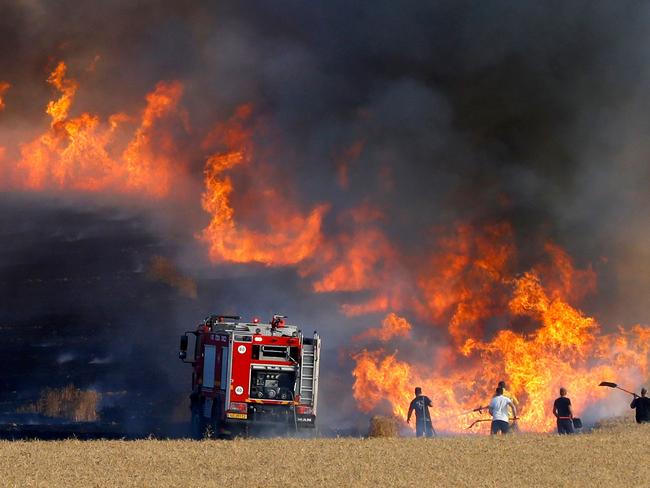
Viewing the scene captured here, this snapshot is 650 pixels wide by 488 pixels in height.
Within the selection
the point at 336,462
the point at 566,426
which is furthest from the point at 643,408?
the point at 336,462

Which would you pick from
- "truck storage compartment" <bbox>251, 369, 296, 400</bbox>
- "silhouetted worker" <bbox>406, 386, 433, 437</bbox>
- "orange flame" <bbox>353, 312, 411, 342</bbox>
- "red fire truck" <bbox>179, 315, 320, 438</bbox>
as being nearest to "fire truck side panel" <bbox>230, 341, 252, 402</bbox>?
"red fire truck" <bbox>179, 315, 320, 438</bbox>

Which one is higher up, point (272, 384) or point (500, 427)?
point (272, 384)

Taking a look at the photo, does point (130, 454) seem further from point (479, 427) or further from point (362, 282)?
point (362, 282)

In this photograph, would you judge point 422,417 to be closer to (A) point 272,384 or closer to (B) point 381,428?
(B) point 381,428

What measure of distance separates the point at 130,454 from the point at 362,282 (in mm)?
23883

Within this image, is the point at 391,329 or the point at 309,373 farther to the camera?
the point at 391,329

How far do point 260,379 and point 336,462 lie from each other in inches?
311

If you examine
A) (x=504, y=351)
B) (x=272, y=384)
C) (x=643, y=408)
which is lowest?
(x=643, y=408)

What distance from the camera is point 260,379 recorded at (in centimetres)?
2697

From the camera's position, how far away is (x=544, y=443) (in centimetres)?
2209

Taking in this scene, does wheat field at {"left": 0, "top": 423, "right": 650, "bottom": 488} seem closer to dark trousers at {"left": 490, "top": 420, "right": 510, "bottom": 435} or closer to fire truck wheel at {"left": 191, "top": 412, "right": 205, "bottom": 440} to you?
dark trousers at {"left": 490, "top": 420, "right": 510, "bottom": 435}

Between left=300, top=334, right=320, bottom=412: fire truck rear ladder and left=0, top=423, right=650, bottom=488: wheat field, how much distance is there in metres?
4.00

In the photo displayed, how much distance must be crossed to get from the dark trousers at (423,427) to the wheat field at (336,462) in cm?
265

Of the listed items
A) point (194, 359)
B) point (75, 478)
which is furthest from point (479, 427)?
point (75, 478)
